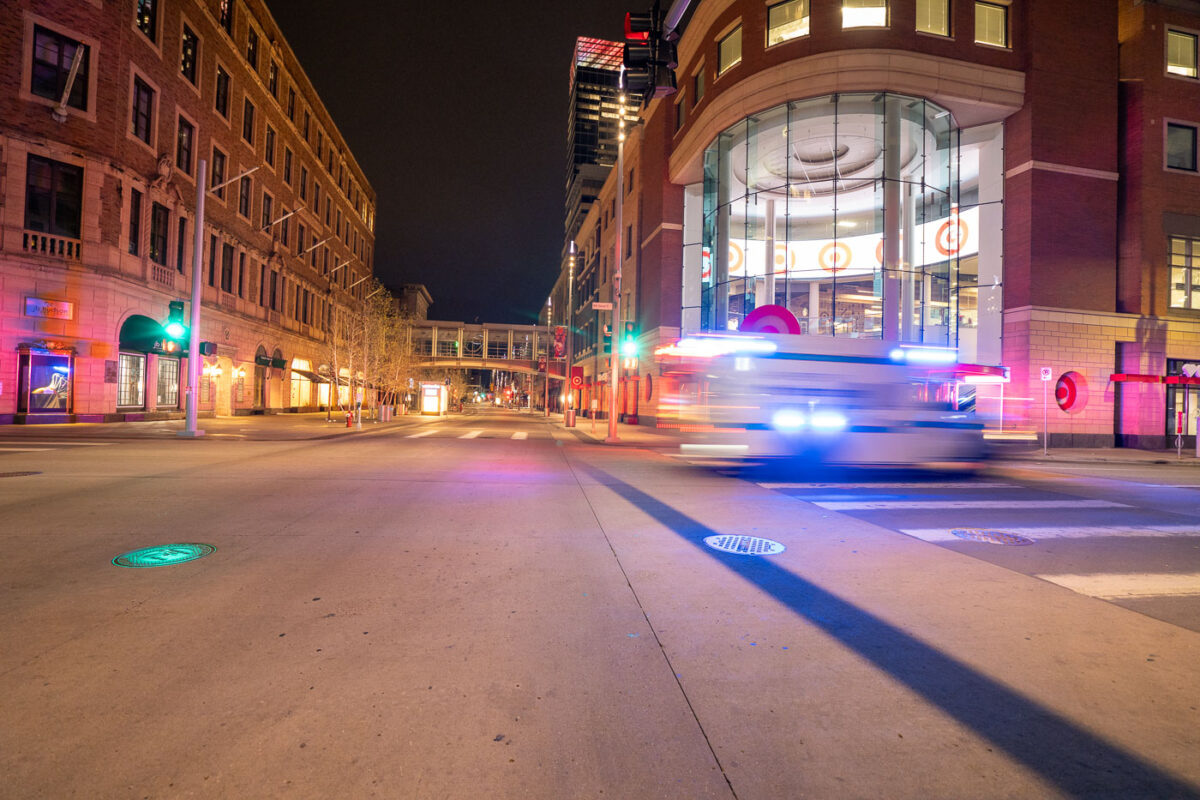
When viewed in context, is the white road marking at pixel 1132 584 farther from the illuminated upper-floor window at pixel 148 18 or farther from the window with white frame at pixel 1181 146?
the illuminated upper-floor window at pixel 148 18

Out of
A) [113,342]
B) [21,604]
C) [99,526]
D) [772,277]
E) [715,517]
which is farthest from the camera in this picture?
[772,277]

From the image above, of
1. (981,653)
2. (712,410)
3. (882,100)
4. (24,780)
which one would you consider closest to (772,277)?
(882,100)

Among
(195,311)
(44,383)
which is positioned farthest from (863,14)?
(44,383)

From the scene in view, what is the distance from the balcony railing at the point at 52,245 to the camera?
21703 mm

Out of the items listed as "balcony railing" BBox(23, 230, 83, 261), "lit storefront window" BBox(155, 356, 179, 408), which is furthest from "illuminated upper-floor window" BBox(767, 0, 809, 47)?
"lit storefront window" BBox(155, 356, 179, 408)

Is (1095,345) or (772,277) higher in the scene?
(772,277)

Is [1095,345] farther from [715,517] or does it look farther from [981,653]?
[981,653]

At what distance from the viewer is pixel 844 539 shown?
6.67 metres

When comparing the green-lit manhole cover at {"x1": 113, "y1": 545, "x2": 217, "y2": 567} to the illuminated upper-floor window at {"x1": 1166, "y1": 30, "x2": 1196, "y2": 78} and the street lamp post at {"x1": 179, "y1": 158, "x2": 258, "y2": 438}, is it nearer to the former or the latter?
the street lamp post at {"x1": 179, "y1": 158, "x2": 258, "y2": 438}

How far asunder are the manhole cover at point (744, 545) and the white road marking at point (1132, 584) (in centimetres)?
234

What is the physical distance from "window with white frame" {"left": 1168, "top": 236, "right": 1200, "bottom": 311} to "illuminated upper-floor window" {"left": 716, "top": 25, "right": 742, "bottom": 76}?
66.6ft

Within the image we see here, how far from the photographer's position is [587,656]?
3529mm

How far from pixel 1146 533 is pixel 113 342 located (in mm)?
31687

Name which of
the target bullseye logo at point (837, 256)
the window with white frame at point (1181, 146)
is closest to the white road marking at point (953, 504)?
the target bullseye logo at point (837, 256)
